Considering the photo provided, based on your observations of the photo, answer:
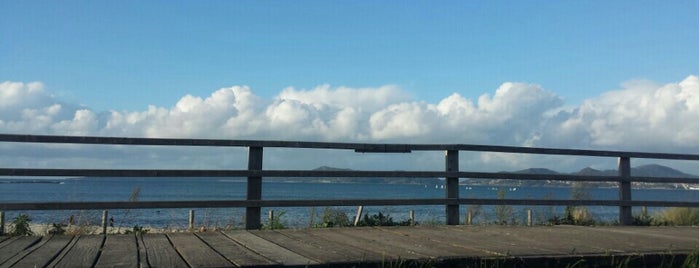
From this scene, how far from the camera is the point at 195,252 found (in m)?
5.54

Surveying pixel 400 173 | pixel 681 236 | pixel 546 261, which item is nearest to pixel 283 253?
pixel 546 261

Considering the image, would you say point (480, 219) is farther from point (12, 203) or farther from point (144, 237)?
point (12, 203)

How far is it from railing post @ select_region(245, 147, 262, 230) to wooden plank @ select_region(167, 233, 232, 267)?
36.7 inches

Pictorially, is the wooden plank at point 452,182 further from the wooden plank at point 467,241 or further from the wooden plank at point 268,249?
the wooden plank at point 268,249

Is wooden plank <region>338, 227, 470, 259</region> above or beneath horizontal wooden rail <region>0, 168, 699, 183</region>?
beneath

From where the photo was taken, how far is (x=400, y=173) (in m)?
8.45

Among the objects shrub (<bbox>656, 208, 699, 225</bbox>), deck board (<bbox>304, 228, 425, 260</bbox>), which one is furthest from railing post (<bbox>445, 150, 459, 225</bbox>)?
shrub (<bbox>656, 208, 699, 225</bbox>)

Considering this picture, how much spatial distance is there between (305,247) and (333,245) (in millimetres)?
305

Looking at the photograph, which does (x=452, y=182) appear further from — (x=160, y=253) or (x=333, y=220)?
(x=160, y=253)

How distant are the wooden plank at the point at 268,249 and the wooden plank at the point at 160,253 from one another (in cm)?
70

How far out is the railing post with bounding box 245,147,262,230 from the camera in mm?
7719

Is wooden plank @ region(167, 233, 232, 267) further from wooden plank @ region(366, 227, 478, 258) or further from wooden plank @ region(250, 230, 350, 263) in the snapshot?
wooden plank @ region(366, 227, 478, 258)

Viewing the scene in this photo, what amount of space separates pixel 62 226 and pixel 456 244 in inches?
194

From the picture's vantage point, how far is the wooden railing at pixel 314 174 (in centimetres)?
705
